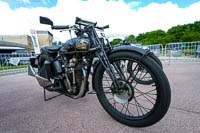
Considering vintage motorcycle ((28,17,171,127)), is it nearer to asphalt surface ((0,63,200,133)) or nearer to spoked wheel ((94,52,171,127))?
spoked wheel ((94,52,171,127))

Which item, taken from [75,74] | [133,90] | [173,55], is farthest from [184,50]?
[75,74]

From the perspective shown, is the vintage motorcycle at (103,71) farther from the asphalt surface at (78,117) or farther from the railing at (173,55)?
the railing at (173,55)

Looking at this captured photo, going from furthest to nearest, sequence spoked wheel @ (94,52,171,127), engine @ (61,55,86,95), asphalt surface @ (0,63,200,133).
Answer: engine @ (61,55,86,95), asphalt surface @ (0,63,200,133), spoked wheel @ (94,52,171,127)

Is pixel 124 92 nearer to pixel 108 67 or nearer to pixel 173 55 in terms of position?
pixel 108 67

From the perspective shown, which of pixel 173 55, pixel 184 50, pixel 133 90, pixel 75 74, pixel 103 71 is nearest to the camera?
pixel 133 90

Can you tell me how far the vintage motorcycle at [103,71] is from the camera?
866mm

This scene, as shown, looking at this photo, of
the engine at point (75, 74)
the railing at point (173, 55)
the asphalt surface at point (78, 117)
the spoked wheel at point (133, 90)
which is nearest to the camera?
the spoked wheel at point (133, 90)

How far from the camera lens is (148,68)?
878 millimetres

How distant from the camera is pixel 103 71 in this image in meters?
1.13

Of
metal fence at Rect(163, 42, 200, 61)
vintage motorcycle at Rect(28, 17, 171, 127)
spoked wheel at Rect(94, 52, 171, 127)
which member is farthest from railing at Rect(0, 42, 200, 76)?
spoked wheel at Rect(94, 52, 171, 127)

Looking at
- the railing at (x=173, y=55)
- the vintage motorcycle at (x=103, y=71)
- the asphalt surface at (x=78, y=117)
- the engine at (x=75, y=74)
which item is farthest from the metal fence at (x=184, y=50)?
the engine at (x=75, y=74)

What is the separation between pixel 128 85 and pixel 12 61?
6.87 metres

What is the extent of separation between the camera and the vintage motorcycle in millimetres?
866

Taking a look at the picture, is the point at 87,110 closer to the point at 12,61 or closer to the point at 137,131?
the point at 137,131
